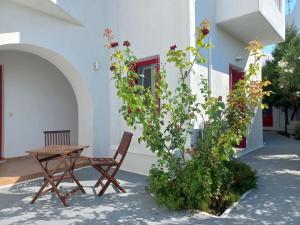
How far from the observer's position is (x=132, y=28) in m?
7.73

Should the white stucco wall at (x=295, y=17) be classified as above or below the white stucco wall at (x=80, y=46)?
above

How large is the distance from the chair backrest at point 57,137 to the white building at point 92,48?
63 centimetres

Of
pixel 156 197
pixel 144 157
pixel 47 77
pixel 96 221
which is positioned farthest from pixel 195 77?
pixel 47 77

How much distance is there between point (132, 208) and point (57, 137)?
15.9 ft

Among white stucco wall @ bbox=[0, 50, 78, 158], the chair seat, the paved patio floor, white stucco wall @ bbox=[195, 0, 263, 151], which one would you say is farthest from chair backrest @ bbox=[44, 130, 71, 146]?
white stucco wall @ bbox=[195, 0, 263, 151]

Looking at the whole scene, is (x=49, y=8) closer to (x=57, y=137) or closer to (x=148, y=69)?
(x=148, y=69)

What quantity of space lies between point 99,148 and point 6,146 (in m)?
2.62

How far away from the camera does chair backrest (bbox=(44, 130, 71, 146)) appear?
825 cm

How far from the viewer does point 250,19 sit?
735 cm

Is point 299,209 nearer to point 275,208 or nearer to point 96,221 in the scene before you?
point 275,208

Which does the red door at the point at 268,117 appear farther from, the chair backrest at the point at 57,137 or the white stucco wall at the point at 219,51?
the chair backrest at the point at 57,137

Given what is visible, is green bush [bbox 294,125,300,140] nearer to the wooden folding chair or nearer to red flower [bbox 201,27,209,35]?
the wooden folding chair

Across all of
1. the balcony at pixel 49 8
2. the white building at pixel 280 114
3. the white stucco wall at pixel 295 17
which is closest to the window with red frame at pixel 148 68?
the balcony at pixel 49 8

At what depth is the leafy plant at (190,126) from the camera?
431 cm
